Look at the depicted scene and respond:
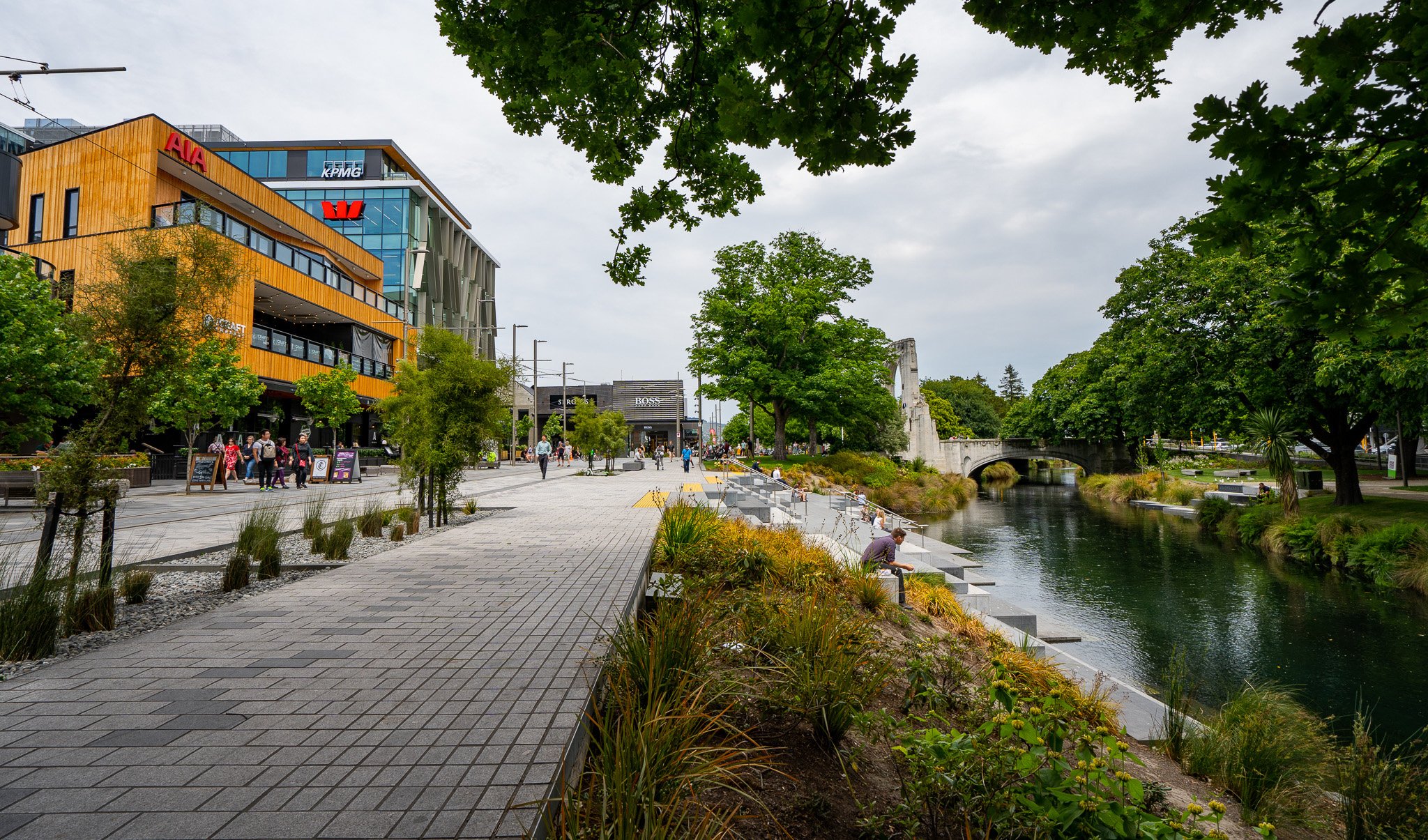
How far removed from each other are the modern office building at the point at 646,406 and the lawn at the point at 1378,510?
226 ft

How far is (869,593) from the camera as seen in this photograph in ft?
26.0

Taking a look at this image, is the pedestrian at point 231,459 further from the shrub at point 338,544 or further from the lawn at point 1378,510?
the lawn at point 1378,510

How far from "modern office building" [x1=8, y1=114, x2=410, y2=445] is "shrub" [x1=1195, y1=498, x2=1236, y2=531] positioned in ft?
114

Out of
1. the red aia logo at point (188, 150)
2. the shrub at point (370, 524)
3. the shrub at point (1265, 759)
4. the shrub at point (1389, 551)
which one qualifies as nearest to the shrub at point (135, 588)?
the shrub at point (370, 524)

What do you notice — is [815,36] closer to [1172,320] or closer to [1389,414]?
[1389,414]

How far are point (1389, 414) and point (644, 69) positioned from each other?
22.9 metres

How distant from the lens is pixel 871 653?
527 cm

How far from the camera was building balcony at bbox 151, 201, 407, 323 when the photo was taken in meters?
25.0

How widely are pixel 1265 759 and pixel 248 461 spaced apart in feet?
101

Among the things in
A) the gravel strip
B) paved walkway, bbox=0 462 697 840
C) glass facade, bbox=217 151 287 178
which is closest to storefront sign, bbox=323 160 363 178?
glass facade, bbox=217 151 287 178

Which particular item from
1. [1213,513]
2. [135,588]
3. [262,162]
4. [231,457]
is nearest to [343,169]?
[262,162]

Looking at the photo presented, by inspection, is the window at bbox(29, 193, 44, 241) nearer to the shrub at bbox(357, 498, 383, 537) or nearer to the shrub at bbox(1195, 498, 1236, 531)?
the shrub at bbox(357, 498, 383, 537)

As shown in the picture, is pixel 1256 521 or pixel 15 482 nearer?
pixel 15 482

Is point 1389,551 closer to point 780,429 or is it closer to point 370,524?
point 370,524
